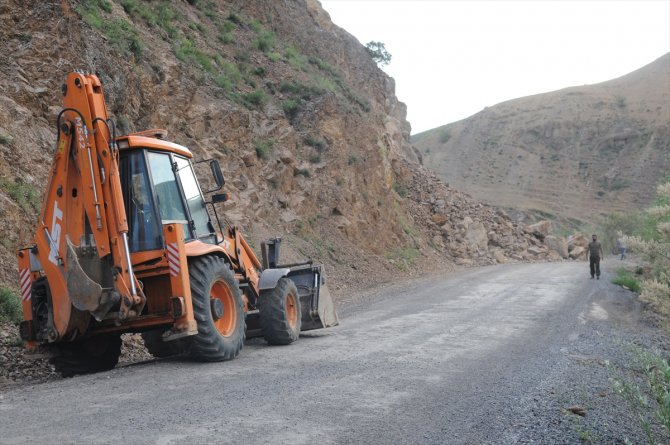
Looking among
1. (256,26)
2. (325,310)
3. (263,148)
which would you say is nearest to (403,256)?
(263,148)

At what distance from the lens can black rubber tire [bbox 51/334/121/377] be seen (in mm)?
8242

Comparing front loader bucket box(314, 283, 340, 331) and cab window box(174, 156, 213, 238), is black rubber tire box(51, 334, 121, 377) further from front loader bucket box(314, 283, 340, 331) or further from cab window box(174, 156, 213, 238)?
front loader bucket box(314, 283, 340, 331)

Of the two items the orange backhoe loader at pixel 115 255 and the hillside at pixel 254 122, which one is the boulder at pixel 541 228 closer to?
the hillside at pixel 254 122

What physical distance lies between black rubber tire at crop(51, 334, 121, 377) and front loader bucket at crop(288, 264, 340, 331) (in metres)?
3.52

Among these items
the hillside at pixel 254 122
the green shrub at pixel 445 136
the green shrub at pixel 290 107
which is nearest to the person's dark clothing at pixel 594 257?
the hillside at pixel 254 122

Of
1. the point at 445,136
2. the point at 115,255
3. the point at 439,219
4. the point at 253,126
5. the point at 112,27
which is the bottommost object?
the point at 439,219

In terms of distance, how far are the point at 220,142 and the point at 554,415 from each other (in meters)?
16.5

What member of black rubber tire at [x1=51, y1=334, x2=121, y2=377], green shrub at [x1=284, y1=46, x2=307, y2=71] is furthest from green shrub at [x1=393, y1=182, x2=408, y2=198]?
black rubber tire at [x1=51, y1=334, x2=121, y2=377]

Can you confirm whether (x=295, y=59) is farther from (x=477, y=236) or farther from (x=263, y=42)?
(x=477, y=236)

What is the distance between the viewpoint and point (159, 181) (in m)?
8.53

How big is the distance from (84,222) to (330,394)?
3.45 m

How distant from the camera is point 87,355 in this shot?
8.48 meters

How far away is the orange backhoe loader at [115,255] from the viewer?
293 inches

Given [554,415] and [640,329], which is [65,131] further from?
[640,329]
